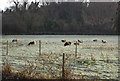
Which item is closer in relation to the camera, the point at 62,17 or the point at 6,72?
the point at 6,72

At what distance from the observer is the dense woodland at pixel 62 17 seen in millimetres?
44984

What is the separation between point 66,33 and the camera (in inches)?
1916

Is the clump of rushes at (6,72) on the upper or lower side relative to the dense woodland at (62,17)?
lower

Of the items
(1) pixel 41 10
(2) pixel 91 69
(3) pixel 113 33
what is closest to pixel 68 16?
(1) pixel 41 10

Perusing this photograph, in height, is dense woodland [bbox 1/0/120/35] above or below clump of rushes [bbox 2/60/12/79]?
above

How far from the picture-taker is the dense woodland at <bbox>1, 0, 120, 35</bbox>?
4498 cm

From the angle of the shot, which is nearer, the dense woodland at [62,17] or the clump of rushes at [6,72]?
the clump of rushes at [6,72]

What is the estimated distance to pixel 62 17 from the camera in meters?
50.1

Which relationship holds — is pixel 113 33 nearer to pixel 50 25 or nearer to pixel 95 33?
pixel 95 33

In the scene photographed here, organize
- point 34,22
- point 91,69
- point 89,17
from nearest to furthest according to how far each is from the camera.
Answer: point 91,69 → point 34,22 → point 89,17

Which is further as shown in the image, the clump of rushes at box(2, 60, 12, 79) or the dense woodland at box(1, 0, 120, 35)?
the dense woodland at box(1, 0, 120, 35)

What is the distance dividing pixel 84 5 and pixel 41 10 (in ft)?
35.1

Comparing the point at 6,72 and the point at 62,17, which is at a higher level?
the point at 62,17

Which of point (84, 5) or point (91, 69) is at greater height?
point (84, 5)
